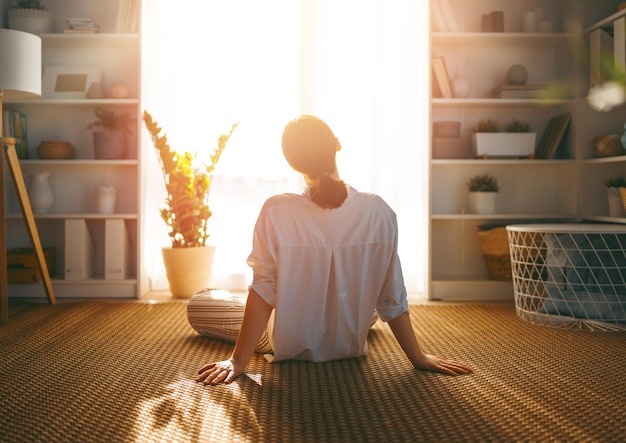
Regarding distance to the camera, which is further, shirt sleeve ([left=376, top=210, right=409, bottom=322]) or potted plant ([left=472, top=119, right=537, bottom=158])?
potted plant ([left=472, top=119, right=537, bottom=158])

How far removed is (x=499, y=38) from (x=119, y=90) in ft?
7.62

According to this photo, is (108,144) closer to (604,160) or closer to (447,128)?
(447,128)

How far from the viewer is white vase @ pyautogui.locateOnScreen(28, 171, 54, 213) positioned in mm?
3639

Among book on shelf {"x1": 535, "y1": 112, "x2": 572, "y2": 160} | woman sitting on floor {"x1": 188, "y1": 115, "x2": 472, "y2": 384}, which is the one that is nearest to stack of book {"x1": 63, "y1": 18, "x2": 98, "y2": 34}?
woman sitting on floor {"x1": 188, "y1": 115, "x2": 472, "y2": 384}

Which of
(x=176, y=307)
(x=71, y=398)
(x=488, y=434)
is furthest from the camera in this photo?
(x=176, y=307)

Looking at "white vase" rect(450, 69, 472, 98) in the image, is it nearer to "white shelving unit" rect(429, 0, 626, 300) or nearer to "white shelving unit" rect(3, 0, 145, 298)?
"white shelving unit" rect(429, 0, 626, 300)

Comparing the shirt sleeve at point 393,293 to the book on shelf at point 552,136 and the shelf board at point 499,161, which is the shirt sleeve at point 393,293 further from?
the book on shelf at point 552,136

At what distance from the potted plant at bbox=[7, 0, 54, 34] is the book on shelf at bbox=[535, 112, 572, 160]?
3103 mm

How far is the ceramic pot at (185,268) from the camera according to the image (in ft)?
11.6

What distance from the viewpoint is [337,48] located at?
12.4 ft

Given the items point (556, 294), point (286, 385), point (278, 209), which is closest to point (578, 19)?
point (556, 294)

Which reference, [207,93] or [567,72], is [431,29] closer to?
[567,72]

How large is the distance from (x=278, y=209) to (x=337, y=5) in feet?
7.46

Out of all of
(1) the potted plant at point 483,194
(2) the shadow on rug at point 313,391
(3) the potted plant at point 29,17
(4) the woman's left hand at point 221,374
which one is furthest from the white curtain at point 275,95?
(4) the woman's left hand at point 221,374
